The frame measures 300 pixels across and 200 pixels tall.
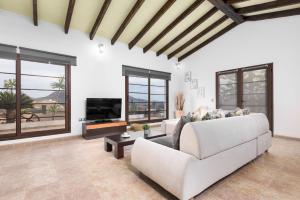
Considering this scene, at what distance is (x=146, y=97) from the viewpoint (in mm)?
6082

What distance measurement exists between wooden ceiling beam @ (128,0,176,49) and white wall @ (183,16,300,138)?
282 cm

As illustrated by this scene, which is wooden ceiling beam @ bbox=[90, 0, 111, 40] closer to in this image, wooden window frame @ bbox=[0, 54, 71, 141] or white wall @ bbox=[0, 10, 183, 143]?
white wall @ bbox=[0, 10, 183, 143]

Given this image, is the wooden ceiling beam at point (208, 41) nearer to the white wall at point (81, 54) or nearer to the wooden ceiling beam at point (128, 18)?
the white wall at point (81, 54)

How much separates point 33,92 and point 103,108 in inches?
70.0

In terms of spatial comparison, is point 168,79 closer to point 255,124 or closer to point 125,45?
point 125,45

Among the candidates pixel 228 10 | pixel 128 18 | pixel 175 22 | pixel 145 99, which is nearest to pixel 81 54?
pixel 128 18

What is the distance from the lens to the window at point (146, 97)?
561 cm

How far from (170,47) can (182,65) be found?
4.20 ft

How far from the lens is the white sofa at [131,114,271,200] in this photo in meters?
1.58

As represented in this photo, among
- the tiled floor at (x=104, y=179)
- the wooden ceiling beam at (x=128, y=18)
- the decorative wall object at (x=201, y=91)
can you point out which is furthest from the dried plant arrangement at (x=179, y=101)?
the tiled floor at (x=104, y=179)

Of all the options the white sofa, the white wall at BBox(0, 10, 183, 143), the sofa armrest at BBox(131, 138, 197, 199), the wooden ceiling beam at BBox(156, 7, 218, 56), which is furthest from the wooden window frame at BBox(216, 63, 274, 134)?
the sofa armrest at BBox(131, 138, 197, 199)

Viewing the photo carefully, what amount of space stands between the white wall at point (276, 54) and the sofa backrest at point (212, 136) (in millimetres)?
2894

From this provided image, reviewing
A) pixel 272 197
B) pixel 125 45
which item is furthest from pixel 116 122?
pixel 272 197

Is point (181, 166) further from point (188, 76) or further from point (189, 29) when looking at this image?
point (188, 76)
